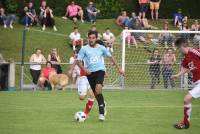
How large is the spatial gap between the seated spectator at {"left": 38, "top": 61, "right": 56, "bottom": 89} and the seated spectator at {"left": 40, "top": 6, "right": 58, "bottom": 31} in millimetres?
7368

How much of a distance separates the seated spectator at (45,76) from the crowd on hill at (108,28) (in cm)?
14

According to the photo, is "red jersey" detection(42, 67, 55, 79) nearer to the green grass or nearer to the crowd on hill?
the crowd on hill

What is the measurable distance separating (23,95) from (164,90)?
6179mm

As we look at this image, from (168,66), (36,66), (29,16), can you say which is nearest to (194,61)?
(168,66)

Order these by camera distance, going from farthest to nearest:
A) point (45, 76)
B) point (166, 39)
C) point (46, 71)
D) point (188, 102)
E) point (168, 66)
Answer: point (166, 39)
point (168, 66)
point (46, 71)
point (45, 76)
point (188, 102)

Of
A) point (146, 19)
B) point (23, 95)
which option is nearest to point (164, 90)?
point (23, 95)

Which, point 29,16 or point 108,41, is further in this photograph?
point 29,16

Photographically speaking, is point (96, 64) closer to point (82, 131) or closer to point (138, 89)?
point (82, 131)

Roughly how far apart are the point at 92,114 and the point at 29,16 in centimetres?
1776

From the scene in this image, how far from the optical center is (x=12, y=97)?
2136 cm

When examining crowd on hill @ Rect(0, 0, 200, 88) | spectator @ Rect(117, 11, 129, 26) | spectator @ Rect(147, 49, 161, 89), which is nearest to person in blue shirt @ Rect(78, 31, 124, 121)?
crowd on hill @ Rect(0, 0, 200, 88)

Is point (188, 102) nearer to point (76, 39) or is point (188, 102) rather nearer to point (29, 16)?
point (76, 39)

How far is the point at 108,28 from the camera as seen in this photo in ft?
105

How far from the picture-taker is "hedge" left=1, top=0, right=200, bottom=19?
36.1 metres
